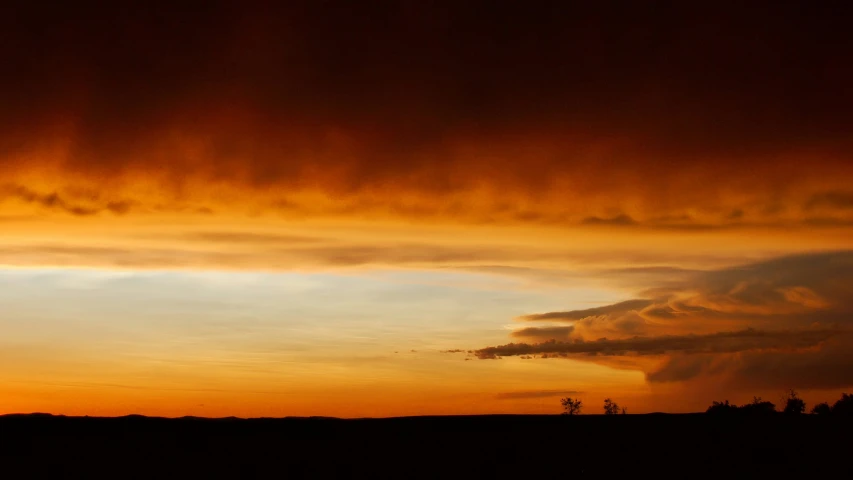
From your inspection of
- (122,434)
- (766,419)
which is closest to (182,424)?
(122,434)

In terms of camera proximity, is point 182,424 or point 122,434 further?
point 182,424

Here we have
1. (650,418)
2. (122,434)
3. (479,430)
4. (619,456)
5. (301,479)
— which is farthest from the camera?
(650,418)

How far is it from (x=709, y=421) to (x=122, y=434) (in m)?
29.8

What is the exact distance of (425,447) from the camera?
143 ft

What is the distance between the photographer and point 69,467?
37.1 m

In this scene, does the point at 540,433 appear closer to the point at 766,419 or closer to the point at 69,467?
the point at 766,419

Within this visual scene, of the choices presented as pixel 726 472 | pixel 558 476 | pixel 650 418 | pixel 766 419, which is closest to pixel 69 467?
pixel 558 476

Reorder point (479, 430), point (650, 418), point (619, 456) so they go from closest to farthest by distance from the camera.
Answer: point (619, 456)
point (479, 430)
point (650, 418)

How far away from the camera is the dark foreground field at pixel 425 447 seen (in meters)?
37.6

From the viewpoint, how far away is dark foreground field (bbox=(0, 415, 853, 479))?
37.6 metres

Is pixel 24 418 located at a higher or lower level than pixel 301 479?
higher

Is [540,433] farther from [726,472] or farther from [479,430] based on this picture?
[726,472]

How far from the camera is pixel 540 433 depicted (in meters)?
48.2

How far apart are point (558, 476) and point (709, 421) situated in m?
17.9
